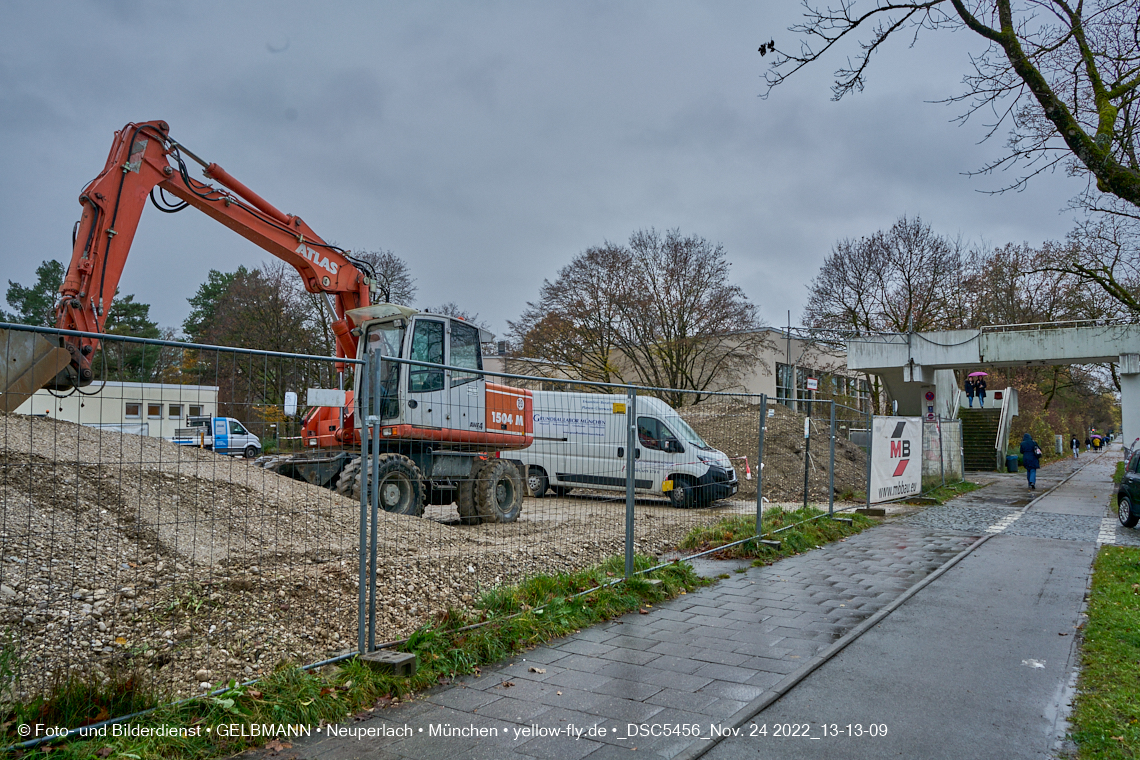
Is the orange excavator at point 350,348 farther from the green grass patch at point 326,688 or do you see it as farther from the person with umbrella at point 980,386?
the person with umbrella at point 980,386

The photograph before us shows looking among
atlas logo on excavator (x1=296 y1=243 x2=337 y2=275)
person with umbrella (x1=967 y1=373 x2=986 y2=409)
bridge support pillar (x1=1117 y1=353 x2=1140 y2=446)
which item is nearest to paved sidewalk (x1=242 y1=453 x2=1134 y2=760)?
atlas logo on excavator (x1=296 y1=243 x2=337 y2=275)

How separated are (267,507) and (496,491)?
2.91 metres

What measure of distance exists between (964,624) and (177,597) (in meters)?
6.46

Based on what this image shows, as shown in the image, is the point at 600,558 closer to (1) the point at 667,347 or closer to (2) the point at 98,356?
(2) the point at 98,356

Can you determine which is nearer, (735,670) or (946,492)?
(735,670)

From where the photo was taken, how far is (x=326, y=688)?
432 centimetres

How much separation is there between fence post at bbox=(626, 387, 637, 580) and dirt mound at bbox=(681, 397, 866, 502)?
997cm

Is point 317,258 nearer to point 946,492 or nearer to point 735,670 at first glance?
point 735,670

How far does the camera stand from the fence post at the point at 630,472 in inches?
285

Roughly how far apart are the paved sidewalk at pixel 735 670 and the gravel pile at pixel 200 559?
114cm

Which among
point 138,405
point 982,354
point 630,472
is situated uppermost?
point 982,354

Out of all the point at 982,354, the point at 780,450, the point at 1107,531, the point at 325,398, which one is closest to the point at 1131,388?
the point at 982,354

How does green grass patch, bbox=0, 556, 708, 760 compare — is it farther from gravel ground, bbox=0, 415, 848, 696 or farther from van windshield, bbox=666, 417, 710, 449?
van windshield, bbox=666, 417, 710, 449

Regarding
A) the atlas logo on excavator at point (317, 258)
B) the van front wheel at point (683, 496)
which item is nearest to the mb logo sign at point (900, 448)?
the van front wheel at point (683, 496)
